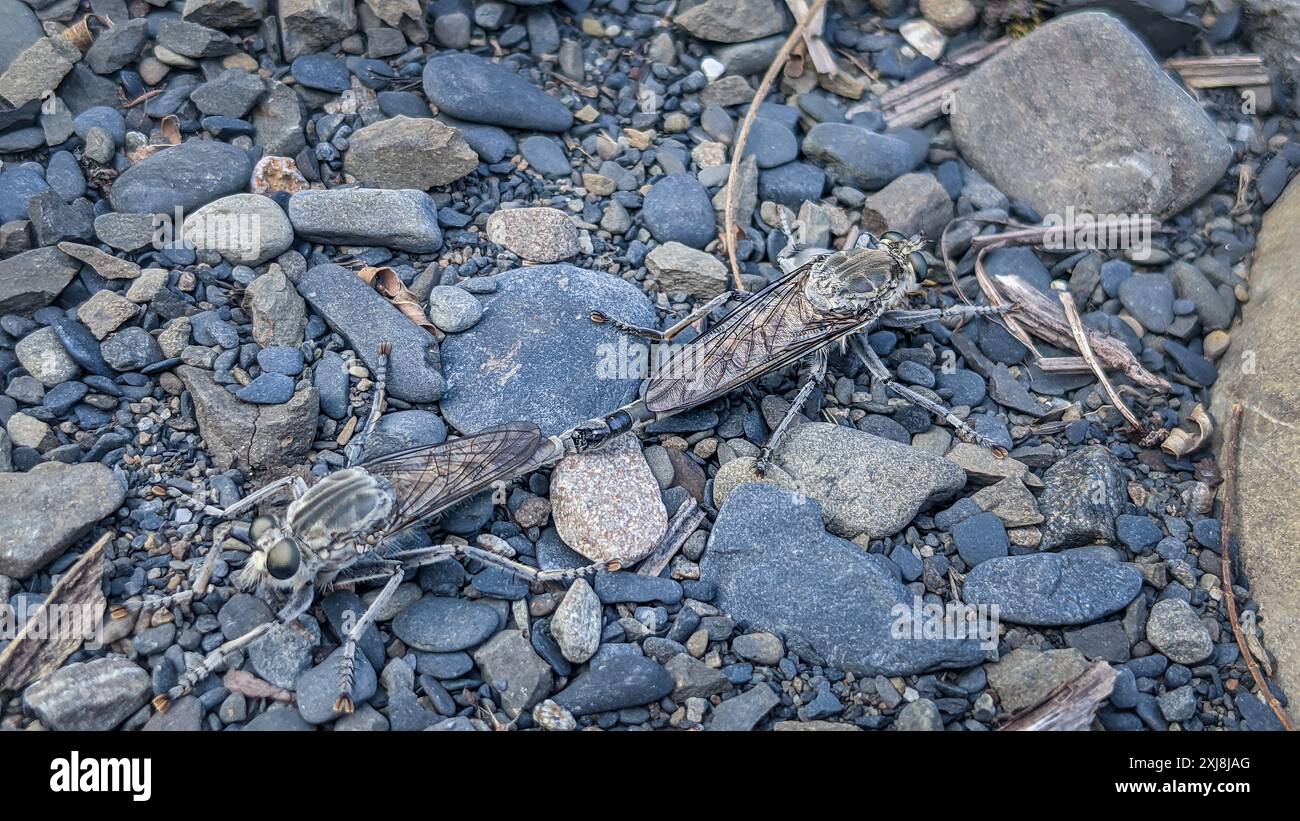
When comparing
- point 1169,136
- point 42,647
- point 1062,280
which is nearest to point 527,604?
point 42,647

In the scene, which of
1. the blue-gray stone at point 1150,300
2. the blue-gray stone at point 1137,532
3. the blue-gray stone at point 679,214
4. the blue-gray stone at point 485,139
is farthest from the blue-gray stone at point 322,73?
the blue-gray stone at point 1137,532

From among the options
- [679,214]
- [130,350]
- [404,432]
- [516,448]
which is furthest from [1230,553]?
[130,350]

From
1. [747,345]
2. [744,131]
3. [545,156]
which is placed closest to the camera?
[747,345]

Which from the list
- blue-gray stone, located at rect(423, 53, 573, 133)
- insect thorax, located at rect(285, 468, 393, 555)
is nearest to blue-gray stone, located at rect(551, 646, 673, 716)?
insect thorax, located at rect(285, 468, 393, 555)

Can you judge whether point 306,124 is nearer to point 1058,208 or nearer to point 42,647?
point 42,647

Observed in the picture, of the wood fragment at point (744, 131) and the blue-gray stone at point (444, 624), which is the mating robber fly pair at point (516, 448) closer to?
the blue-gray stone at point (444, 624)

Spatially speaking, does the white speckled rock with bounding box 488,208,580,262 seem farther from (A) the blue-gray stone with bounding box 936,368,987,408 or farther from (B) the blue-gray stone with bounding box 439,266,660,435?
(A) the blue-gray stone with bounding box 936,368,987,408

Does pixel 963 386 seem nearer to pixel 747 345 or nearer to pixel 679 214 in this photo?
pixel 747 345
